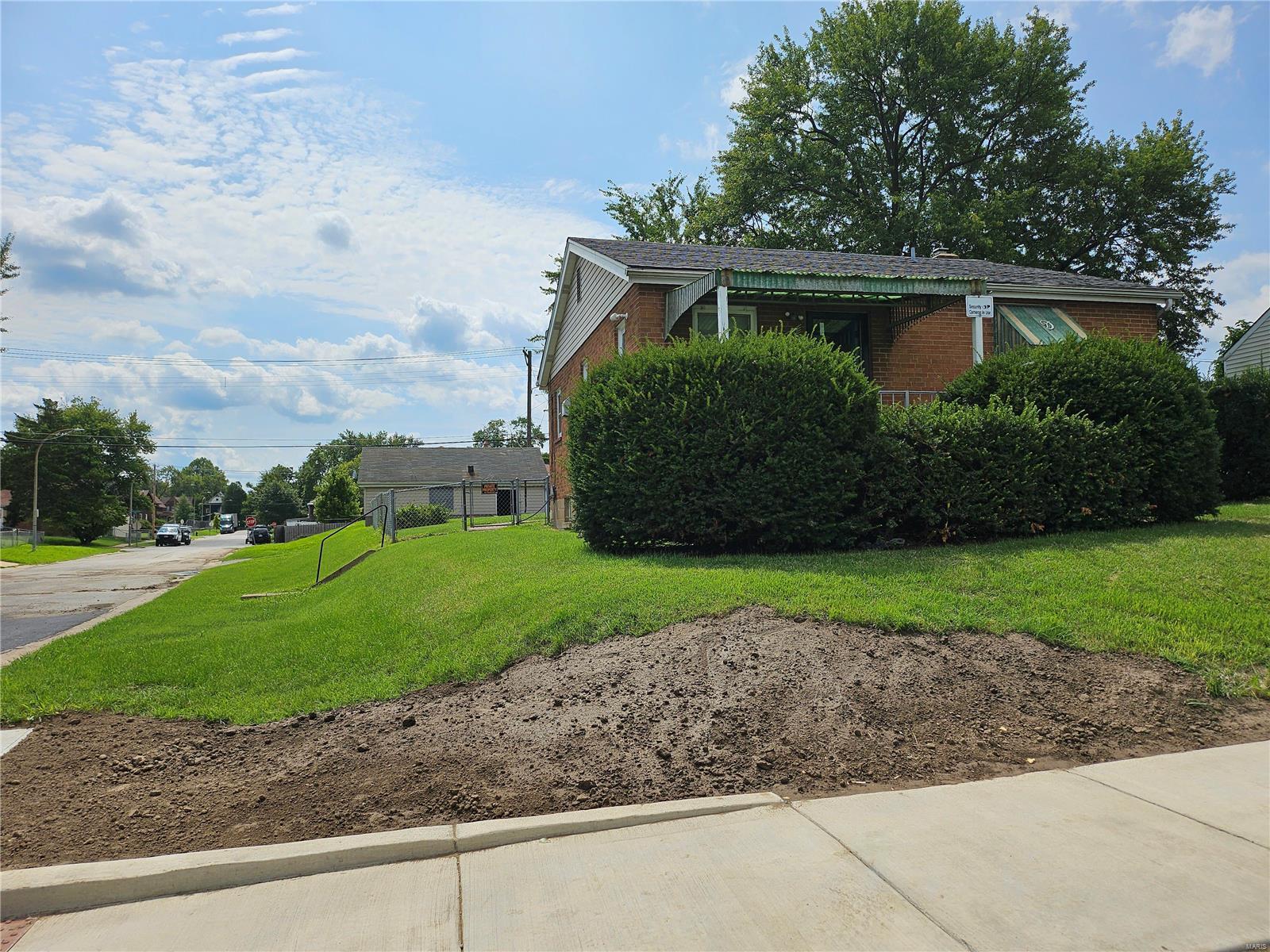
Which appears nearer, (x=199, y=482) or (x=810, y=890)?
(x=810, y=890)

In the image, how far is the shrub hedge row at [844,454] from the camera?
8508 millimetres

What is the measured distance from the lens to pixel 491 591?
789 cm

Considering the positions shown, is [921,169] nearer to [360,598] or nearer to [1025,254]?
[1025,254]

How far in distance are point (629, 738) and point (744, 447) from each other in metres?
4.56

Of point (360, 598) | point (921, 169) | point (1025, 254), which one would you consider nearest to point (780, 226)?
point (921, 169)

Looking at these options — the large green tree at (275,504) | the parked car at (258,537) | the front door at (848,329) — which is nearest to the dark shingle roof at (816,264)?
the front door at (848,329)

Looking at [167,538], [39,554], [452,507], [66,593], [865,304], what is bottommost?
[167,538]

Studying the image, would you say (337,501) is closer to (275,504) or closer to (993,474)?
(993,474)

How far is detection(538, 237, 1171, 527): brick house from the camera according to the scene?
1307 centimetres

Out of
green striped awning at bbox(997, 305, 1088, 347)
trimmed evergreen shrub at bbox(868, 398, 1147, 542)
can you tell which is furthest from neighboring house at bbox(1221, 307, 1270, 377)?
trimmed evergreen shrub at bbox(868, 398, 1147, 542)

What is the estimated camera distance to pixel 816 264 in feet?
50.2

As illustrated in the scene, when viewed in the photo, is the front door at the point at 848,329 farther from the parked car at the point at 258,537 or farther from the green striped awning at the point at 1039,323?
the parked car at the point at 258,537

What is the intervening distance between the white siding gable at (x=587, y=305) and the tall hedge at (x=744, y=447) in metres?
6.13

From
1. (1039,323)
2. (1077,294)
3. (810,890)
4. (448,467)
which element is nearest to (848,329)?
(1039,323)
